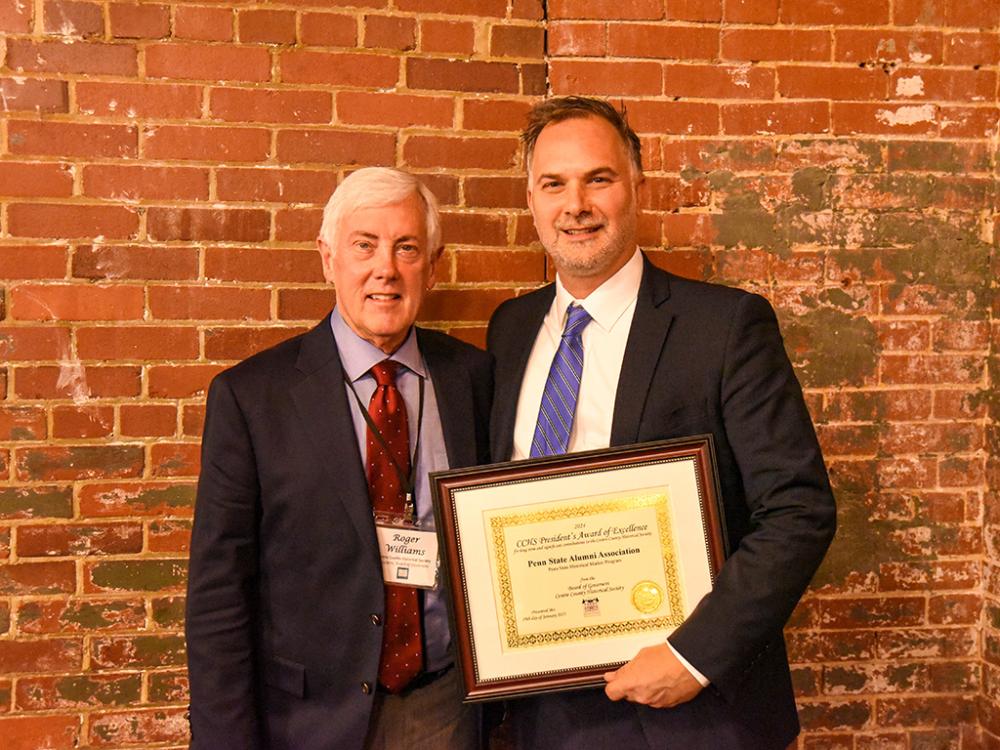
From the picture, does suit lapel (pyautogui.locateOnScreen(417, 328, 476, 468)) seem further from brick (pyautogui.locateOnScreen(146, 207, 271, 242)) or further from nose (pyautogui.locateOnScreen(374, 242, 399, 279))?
brick (pyautogui.locateOnScreen(146, 207, 271, 242))

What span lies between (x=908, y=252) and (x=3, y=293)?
2.51 metres

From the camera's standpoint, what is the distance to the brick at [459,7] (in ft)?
7.61

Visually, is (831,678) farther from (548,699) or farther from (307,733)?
(307,733)

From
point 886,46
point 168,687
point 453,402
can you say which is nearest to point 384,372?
point 453,402

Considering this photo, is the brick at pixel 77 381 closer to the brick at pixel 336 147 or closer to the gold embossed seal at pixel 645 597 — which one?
the brick at pixel 336 147

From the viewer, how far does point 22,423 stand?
2.23 m

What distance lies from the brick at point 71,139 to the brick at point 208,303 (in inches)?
15.2

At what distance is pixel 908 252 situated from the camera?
2.41 meters

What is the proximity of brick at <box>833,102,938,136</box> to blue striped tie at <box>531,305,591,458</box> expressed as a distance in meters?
1.07

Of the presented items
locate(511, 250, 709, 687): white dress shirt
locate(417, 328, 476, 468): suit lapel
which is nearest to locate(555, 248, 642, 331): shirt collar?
locate(511, 250, 709, 687): white dress shirt

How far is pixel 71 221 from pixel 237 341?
53 centimetres

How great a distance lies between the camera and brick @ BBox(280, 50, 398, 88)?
2289mm

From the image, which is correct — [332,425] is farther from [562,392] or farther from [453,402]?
[562,392]

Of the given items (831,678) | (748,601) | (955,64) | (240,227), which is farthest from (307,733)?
(955,64)
